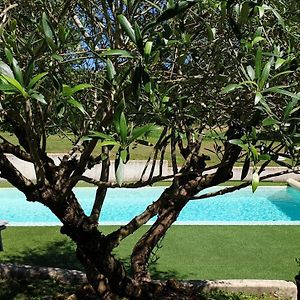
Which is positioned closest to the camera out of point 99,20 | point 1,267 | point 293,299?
point 99,20

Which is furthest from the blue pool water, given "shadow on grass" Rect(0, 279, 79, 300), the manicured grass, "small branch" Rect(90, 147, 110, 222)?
"small branch" Rect(90, 147, 110, 222)

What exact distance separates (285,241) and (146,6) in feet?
19.7

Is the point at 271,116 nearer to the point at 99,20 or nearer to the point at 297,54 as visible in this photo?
the point at 297,54

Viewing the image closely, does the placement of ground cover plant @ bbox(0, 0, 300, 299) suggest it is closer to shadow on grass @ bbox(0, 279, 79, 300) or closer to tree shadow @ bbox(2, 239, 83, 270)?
shadow on grass @ bbox(0, 279, 79, 300)

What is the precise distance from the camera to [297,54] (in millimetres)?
2674

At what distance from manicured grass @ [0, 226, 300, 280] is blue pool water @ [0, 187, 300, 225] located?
14.5 feet

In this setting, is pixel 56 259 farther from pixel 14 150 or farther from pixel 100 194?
pixel 14 150

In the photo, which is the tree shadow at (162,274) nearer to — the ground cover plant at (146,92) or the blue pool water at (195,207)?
the ground cover plant at (146,92)

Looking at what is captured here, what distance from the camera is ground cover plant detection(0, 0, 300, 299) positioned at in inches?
81.2

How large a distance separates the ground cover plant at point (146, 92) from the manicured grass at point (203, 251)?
241 centimetres

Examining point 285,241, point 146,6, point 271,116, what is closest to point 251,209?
point 285,241

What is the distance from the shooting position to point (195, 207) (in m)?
15.5

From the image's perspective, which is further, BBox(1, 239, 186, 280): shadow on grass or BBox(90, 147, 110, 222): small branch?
BBox(1, 239, 186, 280): shadow on grass

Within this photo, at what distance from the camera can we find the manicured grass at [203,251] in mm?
Answer: 7172
